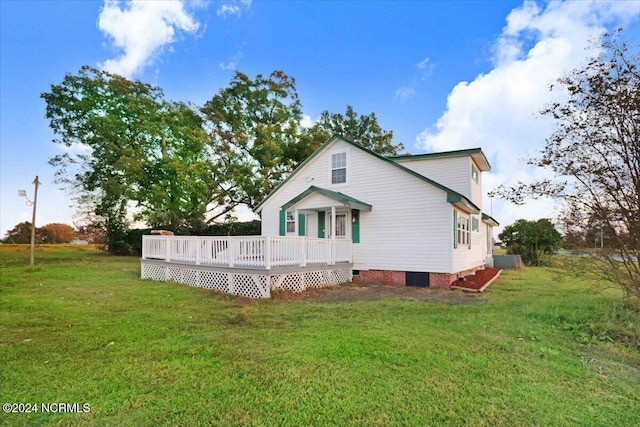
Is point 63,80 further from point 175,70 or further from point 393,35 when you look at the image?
point 393,35

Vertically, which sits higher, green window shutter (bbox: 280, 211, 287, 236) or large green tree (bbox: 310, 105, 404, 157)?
large green tree (bbox: 310, 105, 404, 157)

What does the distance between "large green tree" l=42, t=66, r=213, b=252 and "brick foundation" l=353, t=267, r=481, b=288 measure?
48.2 feet

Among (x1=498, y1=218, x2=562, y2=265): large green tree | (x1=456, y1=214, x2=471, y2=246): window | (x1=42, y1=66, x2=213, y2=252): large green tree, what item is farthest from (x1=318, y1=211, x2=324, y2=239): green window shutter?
(x1=498, y1=218, x2=562, y2=265): large green tree

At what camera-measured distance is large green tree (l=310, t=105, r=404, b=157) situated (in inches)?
1237

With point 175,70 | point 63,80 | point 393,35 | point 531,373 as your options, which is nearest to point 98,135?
point 63,80

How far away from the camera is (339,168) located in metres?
13.6

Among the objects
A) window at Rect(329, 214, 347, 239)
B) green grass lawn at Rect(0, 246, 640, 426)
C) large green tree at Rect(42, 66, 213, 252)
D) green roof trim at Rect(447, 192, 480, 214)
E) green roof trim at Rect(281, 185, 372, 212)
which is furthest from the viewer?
large green tree at Rect(42, 66, 213, 252)

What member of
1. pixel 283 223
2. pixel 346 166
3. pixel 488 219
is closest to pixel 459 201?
pixel 346 166

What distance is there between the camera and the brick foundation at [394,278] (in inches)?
440

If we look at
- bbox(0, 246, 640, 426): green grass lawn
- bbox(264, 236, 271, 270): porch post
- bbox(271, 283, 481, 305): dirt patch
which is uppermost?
bbox(264, 236, 271, 270): porch post

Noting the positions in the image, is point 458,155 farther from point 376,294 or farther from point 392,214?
point 376,294

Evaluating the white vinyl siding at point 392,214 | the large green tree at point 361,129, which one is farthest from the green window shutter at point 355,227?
the large green tree at point 361,129

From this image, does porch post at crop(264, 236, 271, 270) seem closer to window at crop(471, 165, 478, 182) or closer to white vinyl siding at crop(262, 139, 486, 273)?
white vinyl siding at crop(262, 139, 486, 273)

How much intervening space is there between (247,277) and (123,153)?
17.7 metres
